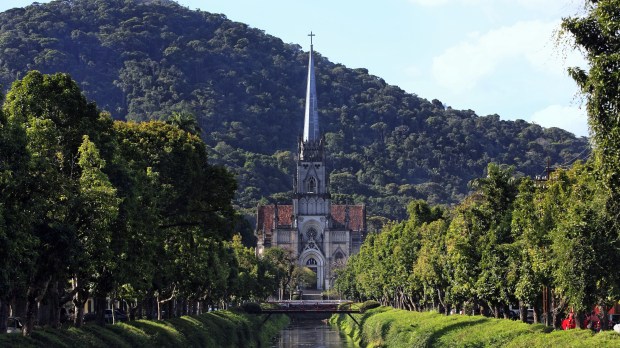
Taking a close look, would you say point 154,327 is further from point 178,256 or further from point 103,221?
point 103,221

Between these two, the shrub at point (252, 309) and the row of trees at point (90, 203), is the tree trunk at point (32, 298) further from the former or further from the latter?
the shrub at point (252, 309)

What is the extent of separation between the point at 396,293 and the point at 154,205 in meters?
65.0

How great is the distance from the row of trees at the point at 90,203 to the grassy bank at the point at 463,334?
1507cm

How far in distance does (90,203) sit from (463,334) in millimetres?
24417

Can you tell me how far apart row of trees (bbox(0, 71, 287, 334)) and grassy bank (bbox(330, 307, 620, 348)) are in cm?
1507

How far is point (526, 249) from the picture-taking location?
2410 inches

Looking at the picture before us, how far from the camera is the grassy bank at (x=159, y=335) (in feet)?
155

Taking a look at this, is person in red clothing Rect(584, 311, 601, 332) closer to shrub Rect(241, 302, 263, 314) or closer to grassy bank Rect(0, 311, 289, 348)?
grassy bank Rect(0, 311, 289, 348)

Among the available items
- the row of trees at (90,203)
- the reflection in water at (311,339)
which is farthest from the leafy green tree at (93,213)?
the reflection in water at (311,339)

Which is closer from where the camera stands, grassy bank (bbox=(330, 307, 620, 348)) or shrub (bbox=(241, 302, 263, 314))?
grassy bank (bbox=(330, 307, 620, 348))

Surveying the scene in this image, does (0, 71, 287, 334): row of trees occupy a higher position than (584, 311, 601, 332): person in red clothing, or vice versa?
(0, 71, 287, 334): row of trees

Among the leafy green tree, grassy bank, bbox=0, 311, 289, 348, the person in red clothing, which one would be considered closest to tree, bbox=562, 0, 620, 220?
grassy bank, bbox=0, 311, 289, 348

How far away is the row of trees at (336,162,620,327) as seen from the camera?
5119 centimetres

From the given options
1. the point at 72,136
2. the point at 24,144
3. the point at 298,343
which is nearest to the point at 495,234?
the point at 72,136
